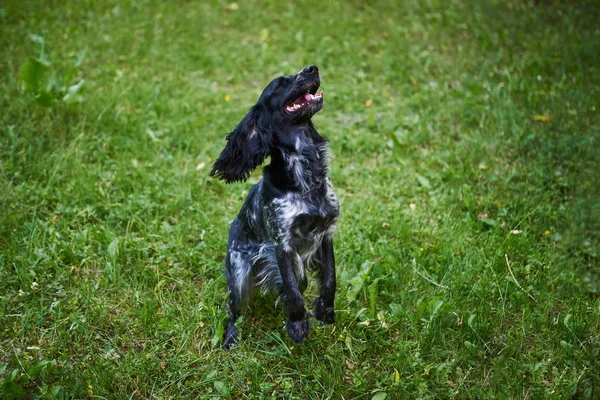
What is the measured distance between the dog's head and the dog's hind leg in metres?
0.68

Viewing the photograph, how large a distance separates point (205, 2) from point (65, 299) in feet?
22.8

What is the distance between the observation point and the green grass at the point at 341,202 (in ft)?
11.8

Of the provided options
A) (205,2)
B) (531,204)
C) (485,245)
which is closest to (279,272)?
(485,245)

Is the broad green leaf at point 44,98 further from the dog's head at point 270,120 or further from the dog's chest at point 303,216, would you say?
the dog's chest at point 303,216

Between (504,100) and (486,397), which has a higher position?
(504,100)

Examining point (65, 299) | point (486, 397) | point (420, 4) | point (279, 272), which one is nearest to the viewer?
point (486, 397)

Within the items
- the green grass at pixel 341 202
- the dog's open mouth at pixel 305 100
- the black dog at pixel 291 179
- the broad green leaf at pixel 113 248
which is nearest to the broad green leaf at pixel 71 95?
the green grass at pixel 341 202

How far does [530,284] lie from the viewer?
4242 millimetres

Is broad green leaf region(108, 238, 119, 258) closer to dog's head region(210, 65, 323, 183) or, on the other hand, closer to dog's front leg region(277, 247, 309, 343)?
dog's head region(210, 65, 323, 183)

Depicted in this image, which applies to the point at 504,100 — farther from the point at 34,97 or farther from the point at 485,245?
the point at 34,97

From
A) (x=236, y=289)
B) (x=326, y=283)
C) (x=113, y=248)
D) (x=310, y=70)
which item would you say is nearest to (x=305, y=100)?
(x=310, y=70)

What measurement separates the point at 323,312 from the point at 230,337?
0.70 metres

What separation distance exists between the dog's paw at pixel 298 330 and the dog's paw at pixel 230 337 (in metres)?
0.47

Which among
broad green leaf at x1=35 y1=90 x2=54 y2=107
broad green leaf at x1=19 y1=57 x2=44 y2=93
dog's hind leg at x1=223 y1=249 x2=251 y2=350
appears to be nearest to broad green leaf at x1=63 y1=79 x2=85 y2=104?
broad green leaf at x1=35 y1=90 x2=54 y2=107
